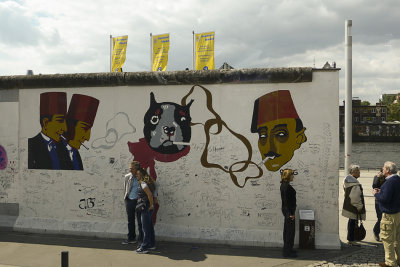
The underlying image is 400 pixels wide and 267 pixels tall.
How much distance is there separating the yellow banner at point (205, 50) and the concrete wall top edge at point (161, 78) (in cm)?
1048

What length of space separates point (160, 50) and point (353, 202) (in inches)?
532

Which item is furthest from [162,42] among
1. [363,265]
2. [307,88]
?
[363,265]

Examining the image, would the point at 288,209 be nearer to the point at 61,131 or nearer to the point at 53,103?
the point at 61,131

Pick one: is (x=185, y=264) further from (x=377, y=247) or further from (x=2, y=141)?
(x=2, y=141)

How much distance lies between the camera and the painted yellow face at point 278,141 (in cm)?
660

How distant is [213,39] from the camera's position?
17.4 meters

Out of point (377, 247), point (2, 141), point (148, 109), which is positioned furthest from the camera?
point (2, 141)

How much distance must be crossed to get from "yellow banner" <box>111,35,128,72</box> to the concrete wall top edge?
1082 cm

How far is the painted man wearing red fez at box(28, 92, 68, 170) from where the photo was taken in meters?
7.54

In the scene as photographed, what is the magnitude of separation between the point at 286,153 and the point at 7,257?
536 cm
